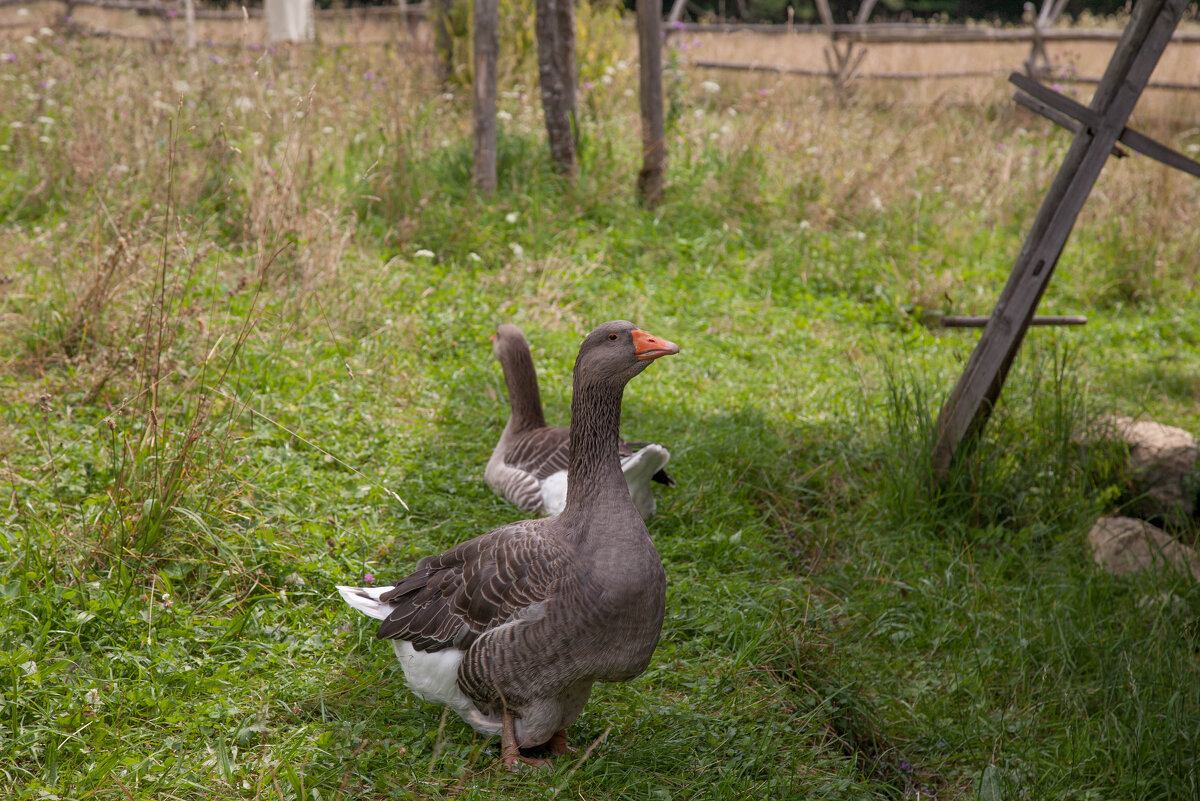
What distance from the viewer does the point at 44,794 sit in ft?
8.57

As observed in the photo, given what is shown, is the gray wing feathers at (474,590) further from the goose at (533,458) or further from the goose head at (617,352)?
the goose at (533,458)

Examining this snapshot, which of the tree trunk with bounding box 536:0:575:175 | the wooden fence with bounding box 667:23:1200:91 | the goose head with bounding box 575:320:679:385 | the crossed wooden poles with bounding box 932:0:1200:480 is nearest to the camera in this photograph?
the goose head with bounding box 575:320:679:385

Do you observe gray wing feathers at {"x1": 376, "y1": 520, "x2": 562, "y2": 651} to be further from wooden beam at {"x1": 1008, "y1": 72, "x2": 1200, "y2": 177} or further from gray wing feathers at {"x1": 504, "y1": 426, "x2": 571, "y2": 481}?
wooden beam at {"x1": 1008, "y1": 72, "x2": 1200, "y2": 177}

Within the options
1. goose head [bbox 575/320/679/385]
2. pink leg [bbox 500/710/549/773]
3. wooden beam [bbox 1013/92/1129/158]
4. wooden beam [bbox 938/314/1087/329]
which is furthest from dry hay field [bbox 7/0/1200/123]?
pink leg [bbox 500/710/549/773]

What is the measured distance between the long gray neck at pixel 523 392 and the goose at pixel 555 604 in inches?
69.6

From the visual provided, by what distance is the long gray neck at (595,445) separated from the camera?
2.93 m

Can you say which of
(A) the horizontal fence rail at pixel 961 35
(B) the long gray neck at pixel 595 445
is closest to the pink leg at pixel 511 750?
(B) the long gray neck at pixel 595 445

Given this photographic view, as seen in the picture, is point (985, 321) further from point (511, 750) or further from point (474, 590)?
point (511, 750)

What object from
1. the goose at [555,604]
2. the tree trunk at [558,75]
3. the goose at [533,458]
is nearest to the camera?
the goose at [555,604]

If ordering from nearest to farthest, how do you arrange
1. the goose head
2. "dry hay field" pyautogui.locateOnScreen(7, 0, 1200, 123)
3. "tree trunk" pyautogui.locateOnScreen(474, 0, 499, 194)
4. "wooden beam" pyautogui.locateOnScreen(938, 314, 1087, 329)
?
1. the goose head
2. "wooden beam" pyautogui.locateOnScreen(938, 314, 1087, 329)
3. "tree trunk" pyautogui.locateOnScreen(474, 0, 499, 194)
4. "dry hay field" pyautogui.locateOnScreen(7, 0, 1200, 123)

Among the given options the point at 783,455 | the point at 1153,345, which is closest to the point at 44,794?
the point at 783,455

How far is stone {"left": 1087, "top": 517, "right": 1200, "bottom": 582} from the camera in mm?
4480

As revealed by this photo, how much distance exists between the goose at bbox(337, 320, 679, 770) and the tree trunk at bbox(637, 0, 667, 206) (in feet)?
19.4

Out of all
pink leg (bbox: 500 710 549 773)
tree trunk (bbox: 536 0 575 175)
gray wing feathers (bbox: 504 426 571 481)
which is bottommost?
pink leg (bbox: 500 710 549 773)
